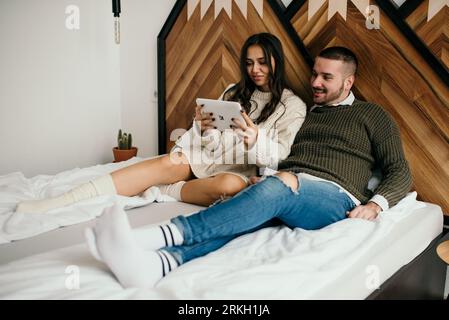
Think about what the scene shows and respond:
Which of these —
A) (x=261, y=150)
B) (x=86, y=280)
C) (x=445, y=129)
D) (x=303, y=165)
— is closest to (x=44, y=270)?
(x=86, y=280)

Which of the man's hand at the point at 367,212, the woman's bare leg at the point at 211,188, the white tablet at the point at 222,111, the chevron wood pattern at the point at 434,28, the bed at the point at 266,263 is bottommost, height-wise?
the bed at the point at 266,263

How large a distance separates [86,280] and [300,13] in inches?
63.4

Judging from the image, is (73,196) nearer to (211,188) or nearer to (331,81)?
(211,188)

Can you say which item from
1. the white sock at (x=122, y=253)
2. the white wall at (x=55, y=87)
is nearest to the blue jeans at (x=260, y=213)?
the white sock at (x=122, y=253)

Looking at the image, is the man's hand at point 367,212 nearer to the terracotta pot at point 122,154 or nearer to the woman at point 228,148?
the woman at point 228,148

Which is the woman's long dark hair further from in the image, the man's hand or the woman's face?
the man's hand

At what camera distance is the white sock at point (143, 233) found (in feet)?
3.39

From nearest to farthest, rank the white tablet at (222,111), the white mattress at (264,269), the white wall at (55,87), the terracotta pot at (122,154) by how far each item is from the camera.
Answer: the white mattress at (264,269) < the white tablet at (222,111) < the white wall at (55,87) < the terracotta pot at (122,154)

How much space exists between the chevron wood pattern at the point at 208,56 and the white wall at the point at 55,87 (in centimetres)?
42

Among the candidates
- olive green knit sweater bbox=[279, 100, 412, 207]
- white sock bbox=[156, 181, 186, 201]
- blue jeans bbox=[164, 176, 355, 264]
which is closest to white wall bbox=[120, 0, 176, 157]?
white sock bbox=[156, 181, 186, 201]

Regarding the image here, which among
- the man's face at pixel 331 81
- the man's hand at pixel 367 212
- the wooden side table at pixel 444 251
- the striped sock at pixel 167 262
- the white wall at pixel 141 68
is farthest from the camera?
the white wall at pixel 141 68

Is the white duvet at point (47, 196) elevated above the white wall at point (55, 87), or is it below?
below

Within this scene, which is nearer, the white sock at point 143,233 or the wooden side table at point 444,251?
the white sock at point 143,233

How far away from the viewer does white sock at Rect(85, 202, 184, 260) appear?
3.39 ft
